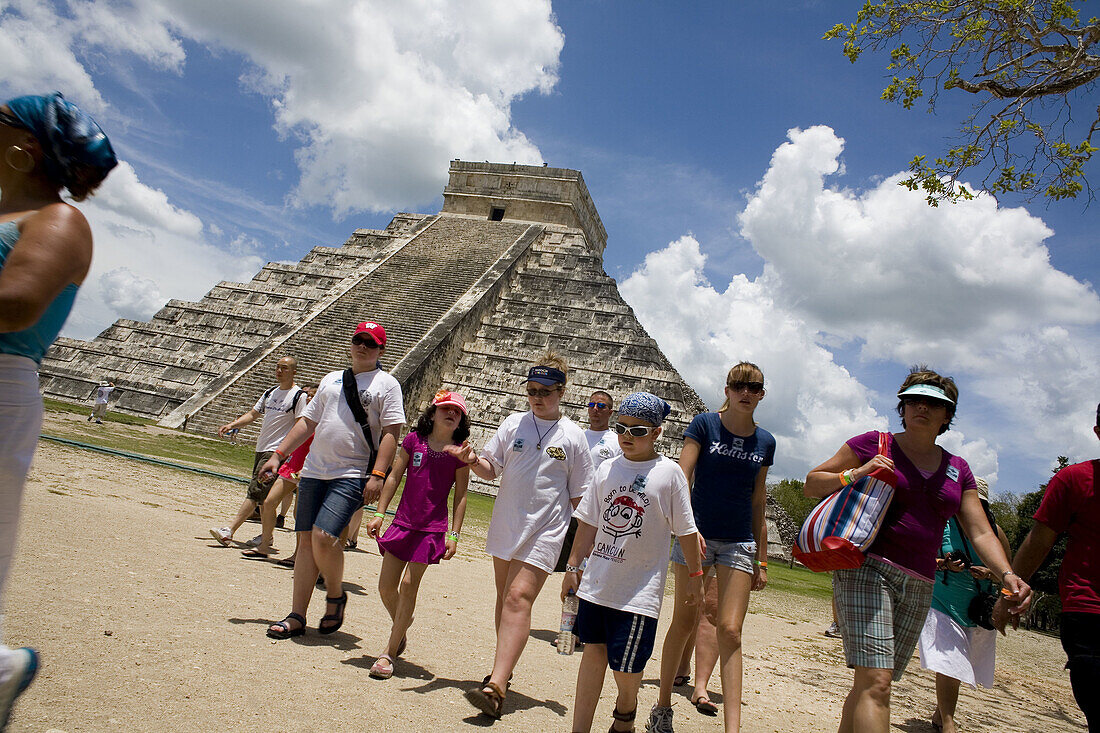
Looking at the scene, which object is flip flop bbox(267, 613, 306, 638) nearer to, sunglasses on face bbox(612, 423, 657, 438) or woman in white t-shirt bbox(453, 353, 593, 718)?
woman in white t-shirt bbox(453, 353, 593, 718)

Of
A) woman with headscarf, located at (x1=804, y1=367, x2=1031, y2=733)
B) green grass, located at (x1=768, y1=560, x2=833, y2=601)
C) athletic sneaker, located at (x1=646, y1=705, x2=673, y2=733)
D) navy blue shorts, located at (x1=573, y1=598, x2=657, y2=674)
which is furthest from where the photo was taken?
green grass, located at (x1=768, y1=560, x2=833, y2=601)

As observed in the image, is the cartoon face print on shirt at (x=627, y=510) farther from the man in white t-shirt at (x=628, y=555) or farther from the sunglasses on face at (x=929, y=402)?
the sunglasses on face at (x=929, y=402)

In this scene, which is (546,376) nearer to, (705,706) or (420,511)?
(420,511)

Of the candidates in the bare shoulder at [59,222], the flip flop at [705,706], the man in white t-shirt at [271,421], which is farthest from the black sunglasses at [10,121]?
the man in white t-shirt at [271,421]

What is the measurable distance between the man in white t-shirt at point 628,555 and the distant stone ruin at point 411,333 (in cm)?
1395

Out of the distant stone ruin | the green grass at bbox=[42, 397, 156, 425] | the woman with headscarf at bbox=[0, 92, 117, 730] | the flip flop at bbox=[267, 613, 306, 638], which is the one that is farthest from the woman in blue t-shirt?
the green grass at bbox=[42, 397, 156, 425]

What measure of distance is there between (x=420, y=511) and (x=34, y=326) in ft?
8.14

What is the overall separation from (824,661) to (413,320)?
15.9 m

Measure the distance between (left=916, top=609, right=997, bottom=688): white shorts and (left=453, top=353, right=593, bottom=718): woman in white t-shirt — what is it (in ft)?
6.71

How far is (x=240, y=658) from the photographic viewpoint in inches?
141

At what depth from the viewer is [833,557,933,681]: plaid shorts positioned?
10.0ft

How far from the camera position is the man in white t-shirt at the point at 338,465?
4.31 meters

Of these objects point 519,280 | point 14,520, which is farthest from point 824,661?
point 519,280

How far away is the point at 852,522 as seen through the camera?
3.13 m
